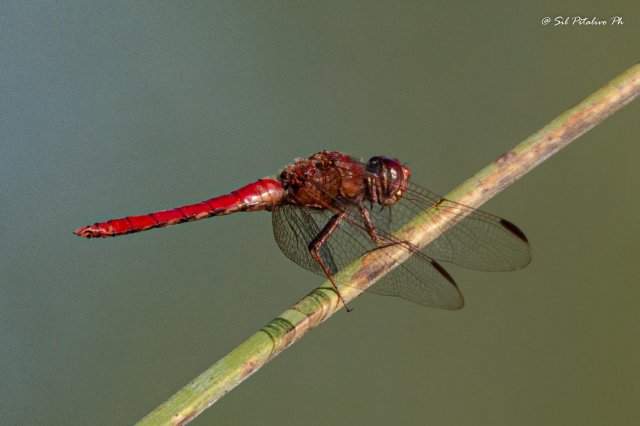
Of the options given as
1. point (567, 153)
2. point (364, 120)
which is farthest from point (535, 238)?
point (364, 120)

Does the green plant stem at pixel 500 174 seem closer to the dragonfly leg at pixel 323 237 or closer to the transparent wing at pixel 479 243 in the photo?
the transparent wing at pixel 479 243

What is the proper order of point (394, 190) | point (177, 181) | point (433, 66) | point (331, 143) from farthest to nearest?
point (433, 66) < point (331, 143) < point (177, 181) < point (394, 190)

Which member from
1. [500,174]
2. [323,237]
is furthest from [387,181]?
[500,174]

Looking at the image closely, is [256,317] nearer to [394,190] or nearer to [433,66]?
[394,190]

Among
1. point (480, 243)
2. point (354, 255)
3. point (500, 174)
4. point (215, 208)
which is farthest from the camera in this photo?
point (215, 208)

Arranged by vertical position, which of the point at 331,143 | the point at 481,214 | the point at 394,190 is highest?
the point at 331,143

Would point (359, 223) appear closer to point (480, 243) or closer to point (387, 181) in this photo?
point (387, 181)

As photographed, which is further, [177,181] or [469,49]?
[469,49]

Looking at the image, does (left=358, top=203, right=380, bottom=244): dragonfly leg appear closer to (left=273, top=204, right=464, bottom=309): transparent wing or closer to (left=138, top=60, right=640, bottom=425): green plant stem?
(left=273, top=204, right=464, bottom=309): transparent wing

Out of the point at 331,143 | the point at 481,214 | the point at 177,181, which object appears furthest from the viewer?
the point at 331,143
